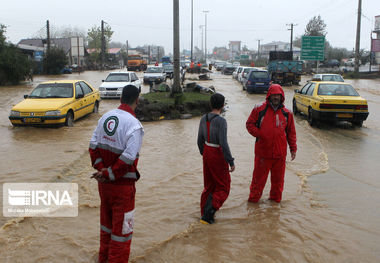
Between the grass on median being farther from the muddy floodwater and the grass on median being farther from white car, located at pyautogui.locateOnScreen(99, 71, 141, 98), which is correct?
the muddy floodwater

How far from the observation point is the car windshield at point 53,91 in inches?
469

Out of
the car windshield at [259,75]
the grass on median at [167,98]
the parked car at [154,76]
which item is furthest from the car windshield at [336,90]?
the parked car at [154,76]

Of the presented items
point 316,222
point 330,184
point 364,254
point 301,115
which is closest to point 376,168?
point 330,184

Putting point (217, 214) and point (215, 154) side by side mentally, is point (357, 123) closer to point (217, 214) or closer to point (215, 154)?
point (217, 214)

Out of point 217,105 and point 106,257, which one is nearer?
point 106,257

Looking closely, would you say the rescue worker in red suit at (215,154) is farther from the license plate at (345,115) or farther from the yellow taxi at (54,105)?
the license plate at (345,115)

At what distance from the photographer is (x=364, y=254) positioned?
416 centimetres

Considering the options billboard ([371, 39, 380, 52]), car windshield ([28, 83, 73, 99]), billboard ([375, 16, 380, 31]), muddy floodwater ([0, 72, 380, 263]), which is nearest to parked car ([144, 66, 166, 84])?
car windshield ([28, 83, 73, 99])

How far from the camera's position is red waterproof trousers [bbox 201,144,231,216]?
4.57 m

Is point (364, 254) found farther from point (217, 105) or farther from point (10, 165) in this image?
point (10, 165)

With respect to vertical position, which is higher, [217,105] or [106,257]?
[217,105]

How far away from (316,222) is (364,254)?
35.7 inches

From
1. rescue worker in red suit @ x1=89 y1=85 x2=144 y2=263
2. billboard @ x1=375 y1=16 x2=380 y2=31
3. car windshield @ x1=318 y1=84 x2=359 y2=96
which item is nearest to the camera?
rescue worker in red suit @ x1=89 y1=85 x2=144 y2=263

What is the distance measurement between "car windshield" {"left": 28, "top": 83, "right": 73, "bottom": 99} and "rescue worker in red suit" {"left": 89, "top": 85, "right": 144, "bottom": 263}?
920 centimetres
